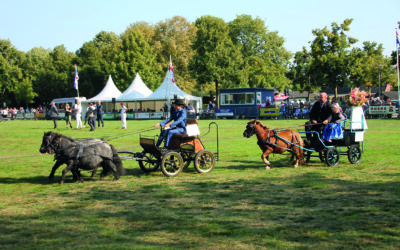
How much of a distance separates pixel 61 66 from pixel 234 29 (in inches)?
1480

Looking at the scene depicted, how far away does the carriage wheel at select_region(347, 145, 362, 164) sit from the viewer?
1202 cm

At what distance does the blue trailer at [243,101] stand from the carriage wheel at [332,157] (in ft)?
116

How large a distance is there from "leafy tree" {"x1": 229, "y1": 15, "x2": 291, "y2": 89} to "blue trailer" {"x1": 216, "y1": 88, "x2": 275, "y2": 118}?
22.5m

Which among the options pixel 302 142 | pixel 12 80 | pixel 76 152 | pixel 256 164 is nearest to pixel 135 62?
pixel 12 80

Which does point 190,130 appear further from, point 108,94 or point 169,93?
point 108,94

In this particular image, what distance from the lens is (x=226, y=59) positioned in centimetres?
6194

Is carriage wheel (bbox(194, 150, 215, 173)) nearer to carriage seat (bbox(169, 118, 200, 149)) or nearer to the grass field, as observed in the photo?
the grass field

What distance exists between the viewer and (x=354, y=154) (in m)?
12.2

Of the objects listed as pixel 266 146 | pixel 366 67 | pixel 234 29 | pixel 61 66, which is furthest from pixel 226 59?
pixel 266 146

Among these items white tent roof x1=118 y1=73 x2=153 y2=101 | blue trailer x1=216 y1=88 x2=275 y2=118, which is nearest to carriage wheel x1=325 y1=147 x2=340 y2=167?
blue trailer x1=216 y1=88 x2=275 y2=118

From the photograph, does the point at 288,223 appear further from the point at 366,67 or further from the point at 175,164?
the point at 366,67

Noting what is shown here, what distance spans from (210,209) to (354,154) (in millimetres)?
6736

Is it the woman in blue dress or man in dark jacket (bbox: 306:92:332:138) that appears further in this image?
man in dark jacket (bbox: 306:92:332:138)

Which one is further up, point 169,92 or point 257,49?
point 257,49
